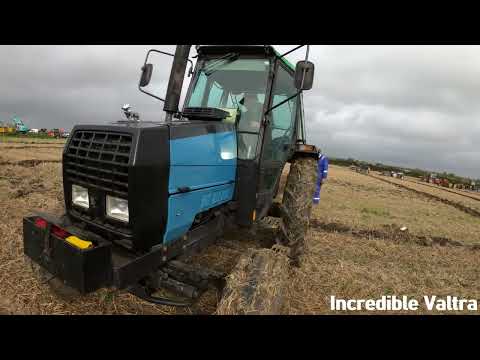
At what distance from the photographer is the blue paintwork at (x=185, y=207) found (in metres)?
2.59

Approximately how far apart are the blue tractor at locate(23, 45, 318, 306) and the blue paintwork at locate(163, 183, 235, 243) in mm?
10

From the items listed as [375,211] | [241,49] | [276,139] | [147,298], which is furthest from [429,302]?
[375,211]

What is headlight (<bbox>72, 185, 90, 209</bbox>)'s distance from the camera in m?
2.67

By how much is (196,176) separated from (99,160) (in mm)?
817

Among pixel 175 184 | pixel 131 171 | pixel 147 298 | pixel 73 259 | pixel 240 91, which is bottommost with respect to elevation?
pixel 147 298

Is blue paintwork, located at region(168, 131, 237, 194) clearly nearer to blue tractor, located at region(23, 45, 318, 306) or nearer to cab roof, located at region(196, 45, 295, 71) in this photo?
blue tractor, located at region(23, 45, 318, 306)

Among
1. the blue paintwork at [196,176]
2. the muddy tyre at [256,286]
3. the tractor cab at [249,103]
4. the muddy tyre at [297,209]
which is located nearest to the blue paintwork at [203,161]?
the blue paintwork at [196,176]

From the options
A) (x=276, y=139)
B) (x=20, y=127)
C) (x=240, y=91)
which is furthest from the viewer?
(x=20, y=127)

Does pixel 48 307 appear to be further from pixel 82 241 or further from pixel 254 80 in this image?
pixel 254 80

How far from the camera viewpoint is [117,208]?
242cm

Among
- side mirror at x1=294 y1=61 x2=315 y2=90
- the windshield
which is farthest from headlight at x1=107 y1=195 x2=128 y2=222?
side mirror at x1=294 y1=61 x2=315 y2=90

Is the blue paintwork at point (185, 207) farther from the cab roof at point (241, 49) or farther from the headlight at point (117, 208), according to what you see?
the cab roof at point (241, 49)

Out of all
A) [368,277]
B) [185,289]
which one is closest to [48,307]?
[185,289]

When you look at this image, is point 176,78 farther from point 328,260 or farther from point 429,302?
point 429,302
